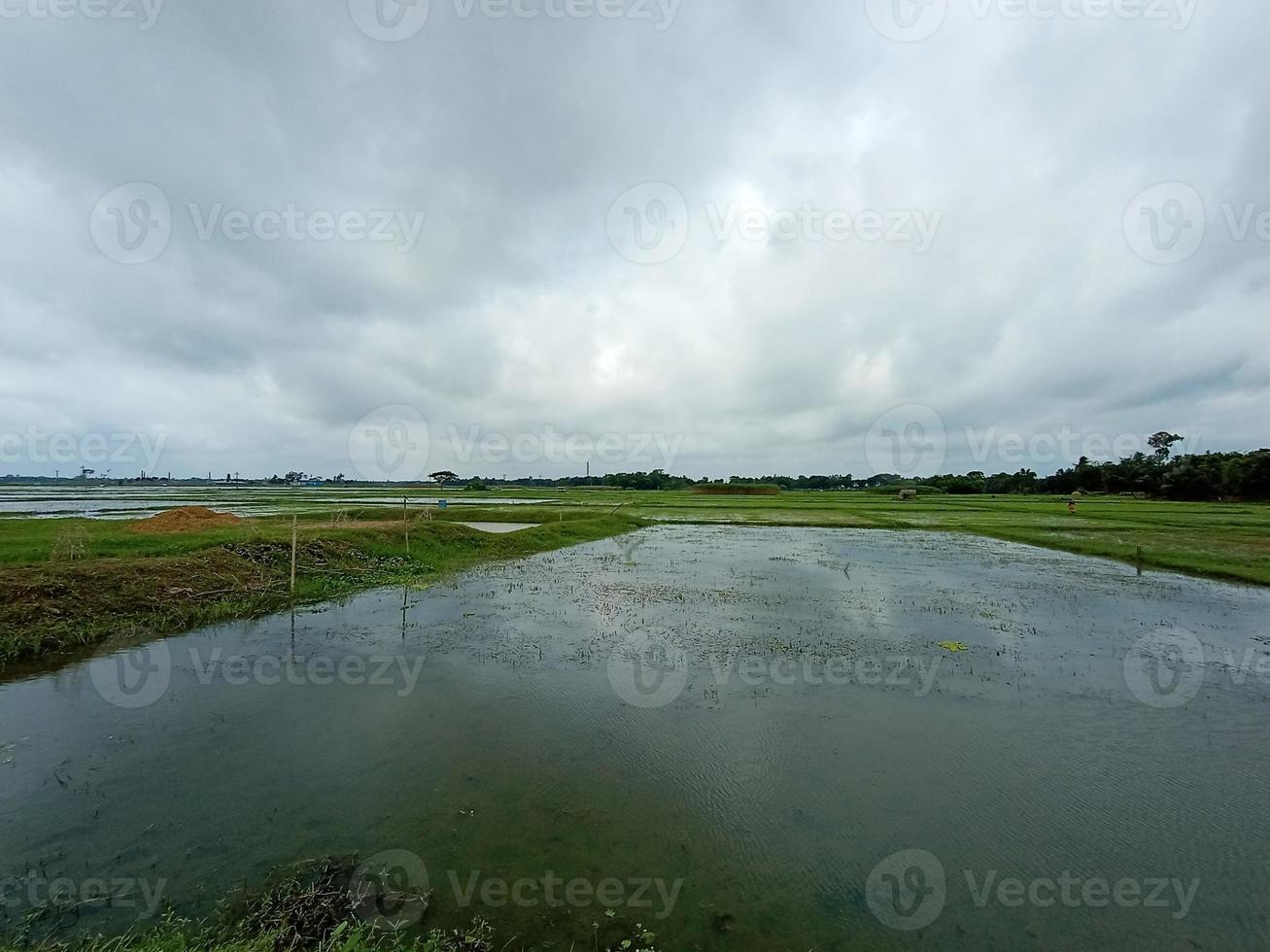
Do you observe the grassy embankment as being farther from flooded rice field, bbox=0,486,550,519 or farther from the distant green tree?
the distant green tree

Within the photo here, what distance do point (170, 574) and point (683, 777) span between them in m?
14.6

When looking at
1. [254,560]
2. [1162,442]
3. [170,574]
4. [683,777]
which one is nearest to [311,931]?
[683,777]

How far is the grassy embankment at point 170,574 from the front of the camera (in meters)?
11.2

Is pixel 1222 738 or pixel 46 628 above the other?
pixel 46 628

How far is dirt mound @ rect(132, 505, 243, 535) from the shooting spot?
922 inches

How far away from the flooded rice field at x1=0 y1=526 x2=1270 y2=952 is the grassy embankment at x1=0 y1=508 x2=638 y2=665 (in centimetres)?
156

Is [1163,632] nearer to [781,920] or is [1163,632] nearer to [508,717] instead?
[781,920]

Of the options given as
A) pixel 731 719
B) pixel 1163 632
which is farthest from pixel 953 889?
pixel 1163 632

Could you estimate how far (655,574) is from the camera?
69.7ft

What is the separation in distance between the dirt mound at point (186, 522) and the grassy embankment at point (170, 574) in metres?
1.35

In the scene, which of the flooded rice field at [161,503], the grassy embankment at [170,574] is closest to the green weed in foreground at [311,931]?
the grassy embankment at [170,574]

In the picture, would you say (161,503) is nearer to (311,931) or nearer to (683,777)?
(311,931)

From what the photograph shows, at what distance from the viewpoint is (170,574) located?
14008 millimetres

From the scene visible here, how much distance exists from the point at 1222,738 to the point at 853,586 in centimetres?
1084
